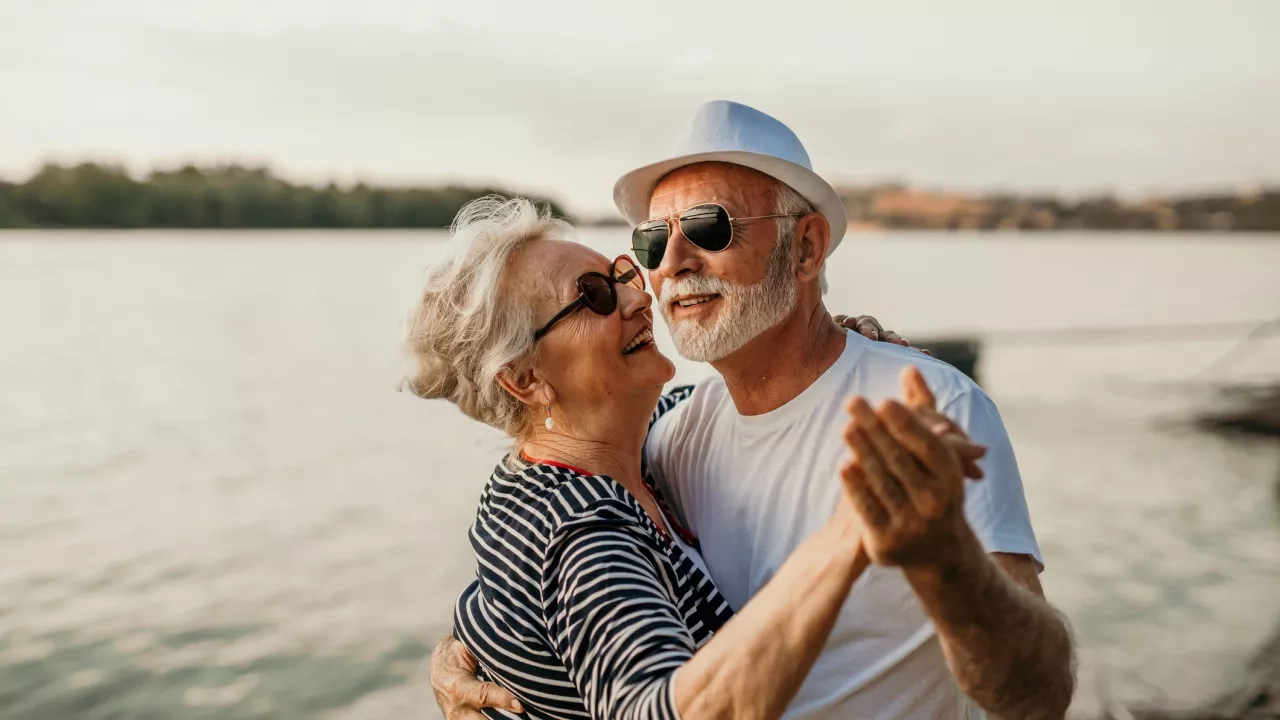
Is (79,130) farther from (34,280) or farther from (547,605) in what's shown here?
Answer: (547,605)

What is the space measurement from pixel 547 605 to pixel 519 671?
251 mm

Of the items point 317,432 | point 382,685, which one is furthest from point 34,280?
point 382,685

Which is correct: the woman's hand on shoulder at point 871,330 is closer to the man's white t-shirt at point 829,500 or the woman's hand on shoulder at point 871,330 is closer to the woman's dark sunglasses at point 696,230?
the man's white t-shirt at point 829,500

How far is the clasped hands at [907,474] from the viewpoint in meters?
1.28

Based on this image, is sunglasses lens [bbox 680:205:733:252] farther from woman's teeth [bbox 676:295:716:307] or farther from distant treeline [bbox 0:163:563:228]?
distant treeline [bbox 0:163:563:228]

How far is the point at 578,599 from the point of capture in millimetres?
1771

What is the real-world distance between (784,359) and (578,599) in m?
1.10

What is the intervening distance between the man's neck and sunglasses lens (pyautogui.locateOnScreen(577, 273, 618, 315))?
377 millimetres

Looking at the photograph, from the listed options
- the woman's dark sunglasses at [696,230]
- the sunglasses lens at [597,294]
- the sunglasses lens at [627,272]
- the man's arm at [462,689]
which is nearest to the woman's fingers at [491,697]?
the man's arm at [462,689]

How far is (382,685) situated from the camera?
10.4 meters

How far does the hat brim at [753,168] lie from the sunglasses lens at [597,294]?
434mm

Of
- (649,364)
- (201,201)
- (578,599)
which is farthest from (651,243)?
(201,201)

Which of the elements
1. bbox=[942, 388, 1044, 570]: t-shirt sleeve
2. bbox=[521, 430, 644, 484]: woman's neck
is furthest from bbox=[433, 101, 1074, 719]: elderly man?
bbox=[521, 430, 644, 484]: woman's neck

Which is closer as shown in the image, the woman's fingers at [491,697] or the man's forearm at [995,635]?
the man's forearm at [995,635]
